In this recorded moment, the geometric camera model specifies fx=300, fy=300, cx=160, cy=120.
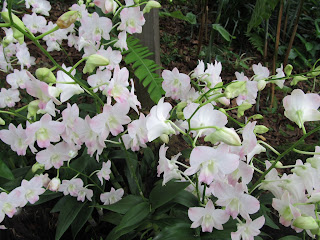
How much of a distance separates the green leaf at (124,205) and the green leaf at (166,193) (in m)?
0.10

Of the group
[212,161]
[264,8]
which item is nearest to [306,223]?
[212,161]

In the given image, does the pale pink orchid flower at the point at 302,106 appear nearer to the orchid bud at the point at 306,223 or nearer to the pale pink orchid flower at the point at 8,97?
the orchid bud at the point at 306,223

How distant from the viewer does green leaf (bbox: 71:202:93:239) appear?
1421 millimetres

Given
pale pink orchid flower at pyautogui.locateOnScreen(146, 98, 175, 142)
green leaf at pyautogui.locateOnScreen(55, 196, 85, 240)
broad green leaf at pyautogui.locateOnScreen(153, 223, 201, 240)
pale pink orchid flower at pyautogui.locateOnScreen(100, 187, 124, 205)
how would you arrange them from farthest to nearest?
1. pale pink orchid flower at pyautogui.locateOnScreen(100, 187, 124, 205)
2. green leaf at pyautogui.locateOnScreen(55, 196, 85, 240)
3. broad green leaf at pyautogui.locateOnScreen(153, 223, 201, 240)
4. pale pink orchid flower at pyautogui.locateOnScreen(146, 98, 175, 142)

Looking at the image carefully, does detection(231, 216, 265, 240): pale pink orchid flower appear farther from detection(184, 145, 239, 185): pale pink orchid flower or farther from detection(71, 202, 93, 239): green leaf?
detection(71, 202, 93, 239): green leaf

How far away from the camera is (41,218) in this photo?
159 centimetres

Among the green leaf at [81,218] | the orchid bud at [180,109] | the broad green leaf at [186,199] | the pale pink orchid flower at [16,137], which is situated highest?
the orchid bud at [180,109]

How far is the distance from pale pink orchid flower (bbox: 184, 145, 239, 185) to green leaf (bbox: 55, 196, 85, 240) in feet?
2.58

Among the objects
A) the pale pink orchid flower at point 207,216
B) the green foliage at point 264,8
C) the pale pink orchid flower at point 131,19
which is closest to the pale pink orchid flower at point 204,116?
the pale pink orchid flower at point 207,216

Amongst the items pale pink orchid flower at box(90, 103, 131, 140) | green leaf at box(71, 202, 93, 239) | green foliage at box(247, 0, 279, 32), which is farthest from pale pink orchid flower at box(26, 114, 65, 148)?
green foliage at box(247, 0, 279, 32)

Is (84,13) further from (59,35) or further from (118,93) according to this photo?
(118,93)

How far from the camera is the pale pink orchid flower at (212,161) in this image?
0.78 metres

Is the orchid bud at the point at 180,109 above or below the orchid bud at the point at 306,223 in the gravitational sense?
above

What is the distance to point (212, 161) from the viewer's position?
0.81 m
